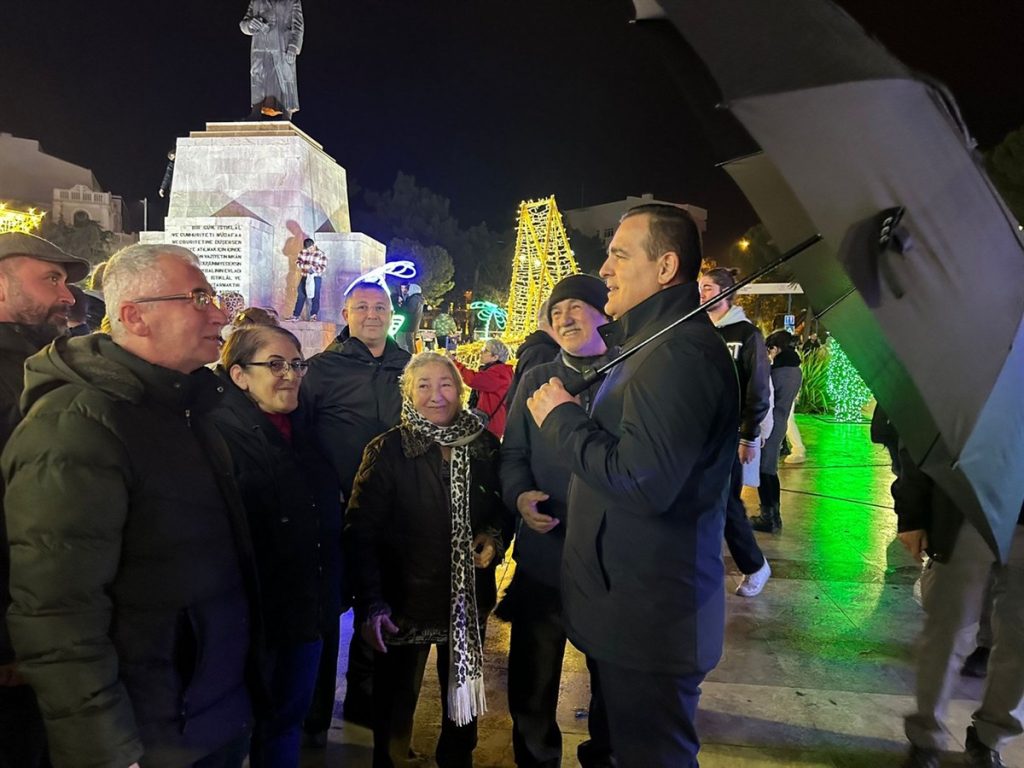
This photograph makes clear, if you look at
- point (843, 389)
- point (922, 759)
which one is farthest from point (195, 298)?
point (843, 389)

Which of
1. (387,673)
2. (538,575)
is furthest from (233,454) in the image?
(538,575)

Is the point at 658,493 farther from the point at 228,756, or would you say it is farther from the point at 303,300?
the point at 303,300

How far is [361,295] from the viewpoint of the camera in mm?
3709

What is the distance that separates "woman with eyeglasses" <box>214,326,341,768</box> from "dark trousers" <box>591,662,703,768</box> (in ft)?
3.77

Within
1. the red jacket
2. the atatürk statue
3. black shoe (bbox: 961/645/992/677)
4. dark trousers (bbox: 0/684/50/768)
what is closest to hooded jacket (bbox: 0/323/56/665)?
dark trousers (bbox: 0/684/50/768)

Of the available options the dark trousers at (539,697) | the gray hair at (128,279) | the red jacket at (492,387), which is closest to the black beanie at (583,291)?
the dark trousers at (539,697)

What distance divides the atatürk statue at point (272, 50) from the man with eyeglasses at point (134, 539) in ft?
54.9

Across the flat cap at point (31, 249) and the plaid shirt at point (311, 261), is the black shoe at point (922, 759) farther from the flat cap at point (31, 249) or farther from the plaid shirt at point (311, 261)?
the plaid shirt at point (311, 261)

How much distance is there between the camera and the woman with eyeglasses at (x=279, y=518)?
7.34 feet

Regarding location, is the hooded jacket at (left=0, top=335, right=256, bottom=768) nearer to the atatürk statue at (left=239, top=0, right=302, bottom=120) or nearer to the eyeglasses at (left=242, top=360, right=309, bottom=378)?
the eyeglasses at (left=242, top=360, right=309, bottom=378)

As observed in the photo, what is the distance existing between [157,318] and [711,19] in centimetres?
156

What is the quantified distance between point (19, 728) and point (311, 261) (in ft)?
44.2

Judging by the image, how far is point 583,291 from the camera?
309 cm

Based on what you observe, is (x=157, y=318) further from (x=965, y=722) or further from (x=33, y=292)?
(x=965, y=722)
